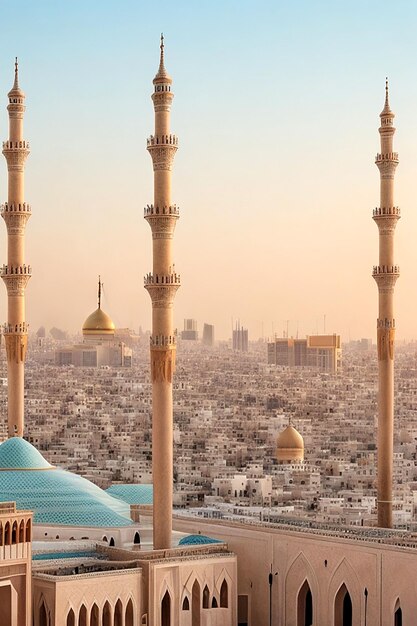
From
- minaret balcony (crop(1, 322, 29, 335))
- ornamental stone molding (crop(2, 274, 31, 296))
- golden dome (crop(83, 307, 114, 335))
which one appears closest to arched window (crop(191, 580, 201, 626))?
minaret balcony (crop(1, 322, 29, 335))

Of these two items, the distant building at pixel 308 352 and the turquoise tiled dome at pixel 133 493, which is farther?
the distant building at pixel 308 352

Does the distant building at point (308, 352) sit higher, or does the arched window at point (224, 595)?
the distant building at point (308, 352)

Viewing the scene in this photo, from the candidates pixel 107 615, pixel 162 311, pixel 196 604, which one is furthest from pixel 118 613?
pixel 162 311

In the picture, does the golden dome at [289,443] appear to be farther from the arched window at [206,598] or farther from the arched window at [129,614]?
the arched window at [129,614]

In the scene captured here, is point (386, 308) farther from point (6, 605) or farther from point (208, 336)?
point (208, 336)

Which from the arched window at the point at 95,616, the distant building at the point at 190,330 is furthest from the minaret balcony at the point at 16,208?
the distant building at the point at 190,330

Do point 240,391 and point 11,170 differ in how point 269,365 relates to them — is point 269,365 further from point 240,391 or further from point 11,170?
point 11,170

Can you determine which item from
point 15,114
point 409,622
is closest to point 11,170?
point 15,114

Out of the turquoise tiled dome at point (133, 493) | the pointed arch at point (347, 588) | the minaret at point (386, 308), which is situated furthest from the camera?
the turquoise tiled dome at point (133, 493)

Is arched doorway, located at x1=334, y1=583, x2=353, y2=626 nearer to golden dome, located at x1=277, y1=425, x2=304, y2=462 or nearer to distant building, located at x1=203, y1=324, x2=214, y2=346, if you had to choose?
golden dome, located at x1=277, y1=425, x2=304, y2=462
